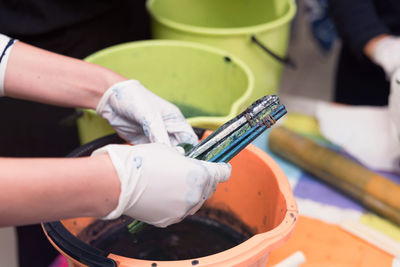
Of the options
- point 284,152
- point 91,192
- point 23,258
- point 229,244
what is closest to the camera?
point 91,192

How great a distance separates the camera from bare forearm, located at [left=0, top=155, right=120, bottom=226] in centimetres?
42

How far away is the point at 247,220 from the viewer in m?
0.72

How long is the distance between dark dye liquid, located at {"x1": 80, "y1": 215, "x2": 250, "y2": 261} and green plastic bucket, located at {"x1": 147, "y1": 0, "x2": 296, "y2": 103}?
0.36 m

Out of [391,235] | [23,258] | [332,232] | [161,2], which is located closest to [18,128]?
[23,258]

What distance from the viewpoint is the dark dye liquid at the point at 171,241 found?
67 cm

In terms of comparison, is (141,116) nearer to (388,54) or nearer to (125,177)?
(125,177)

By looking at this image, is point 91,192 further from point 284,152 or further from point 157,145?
point 284,152

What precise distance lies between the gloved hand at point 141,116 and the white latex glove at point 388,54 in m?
0.52

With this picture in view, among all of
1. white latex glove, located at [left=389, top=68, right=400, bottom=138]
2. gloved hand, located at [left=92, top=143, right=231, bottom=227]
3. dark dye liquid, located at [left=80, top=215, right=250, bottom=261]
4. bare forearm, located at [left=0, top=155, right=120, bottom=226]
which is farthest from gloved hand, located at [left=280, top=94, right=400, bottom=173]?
bare forearm, located at [left=0, top=155, right=120, bottom=226]

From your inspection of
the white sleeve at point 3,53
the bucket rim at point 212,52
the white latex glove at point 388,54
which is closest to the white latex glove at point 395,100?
the white latex glove at point 388,54

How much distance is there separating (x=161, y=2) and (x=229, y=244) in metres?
0.74

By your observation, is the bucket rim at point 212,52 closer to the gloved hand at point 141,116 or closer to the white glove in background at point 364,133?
the gloved hand at point 141,116

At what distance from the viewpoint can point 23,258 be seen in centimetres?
107

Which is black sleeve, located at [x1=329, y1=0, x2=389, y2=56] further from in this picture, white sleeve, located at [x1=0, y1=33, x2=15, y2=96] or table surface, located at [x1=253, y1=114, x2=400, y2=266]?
white sleeve, located at [x1=0, y1=33, x2=15, y2=96]
